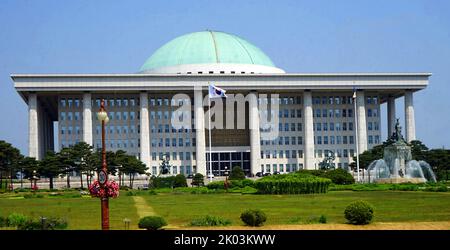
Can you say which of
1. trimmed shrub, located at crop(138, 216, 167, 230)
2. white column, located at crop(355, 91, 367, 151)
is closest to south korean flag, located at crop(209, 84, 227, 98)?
white column, located at crop(355, 91, 367, 151)

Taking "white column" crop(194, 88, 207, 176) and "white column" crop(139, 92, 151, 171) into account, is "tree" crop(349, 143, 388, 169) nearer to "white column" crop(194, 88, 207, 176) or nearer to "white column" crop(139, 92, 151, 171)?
"white column" crop(194, 88, 207, 176)

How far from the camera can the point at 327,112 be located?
12100cm

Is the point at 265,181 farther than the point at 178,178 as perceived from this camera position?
No

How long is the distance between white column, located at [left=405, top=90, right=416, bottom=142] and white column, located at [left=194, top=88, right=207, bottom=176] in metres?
34.7

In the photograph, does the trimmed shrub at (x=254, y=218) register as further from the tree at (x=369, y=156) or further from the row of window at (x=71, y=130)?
the row of window at (x=71, y=130)

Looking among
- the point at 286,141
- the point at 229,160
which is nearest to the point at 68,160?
the point at 229,160

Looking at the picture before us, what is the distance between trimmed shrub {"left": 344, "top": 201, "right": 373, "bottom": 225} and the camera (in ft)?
74.6

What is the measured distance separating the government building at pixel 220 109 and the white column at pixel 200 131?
0.17 meters

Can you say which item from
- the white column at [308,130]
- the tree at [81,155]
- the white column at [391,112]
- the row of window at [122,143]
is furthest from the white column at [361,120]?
the tree at [81,155]

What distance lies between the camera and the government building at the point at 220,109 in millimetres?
109000

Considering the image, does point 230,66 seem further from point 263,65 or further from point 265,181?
point 265,181

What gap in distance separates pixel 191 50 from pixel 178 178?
4464 cm
